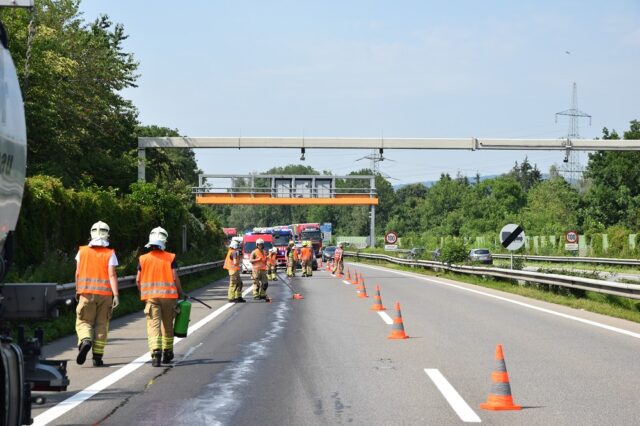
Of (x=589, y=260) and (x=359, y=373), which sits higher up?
(x=589, y=260)

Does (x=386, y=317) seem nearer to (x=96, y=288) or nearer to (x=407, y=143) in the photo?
(x=96, y=288)

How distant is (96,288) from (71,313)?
6.60 meters

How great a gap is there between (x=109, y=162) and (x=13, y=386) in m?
40.4

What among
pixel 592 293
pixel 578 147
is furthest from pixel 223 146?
pixel 592 293

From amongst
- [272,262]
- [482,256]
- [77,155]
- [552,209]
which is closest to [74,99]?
[77,155]

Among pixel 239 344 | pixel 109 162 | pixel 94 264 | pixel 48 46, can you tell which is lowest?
pixel 239 344

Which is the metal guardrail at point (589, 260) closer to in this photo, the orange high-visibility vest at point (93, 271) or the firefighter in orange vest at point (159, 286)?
the firefighter in orange vest at point (159, 286)

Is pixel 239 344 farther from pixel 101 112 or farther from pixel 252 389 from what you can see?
pixel 101 112

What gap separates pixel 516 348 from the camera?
46.9 ft

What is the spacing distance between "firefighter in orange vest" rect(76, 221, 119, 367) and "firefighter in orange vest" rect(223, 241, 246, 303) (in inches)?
506

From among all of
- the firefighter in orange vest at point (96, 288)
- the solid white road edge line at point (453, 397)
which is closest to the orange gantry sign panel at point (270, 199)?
the firefighter in orange vest at point (96, 288)

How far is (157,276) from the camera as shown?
12.7 meters

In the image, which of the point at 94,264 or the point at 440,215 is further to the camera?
the point at 440,215

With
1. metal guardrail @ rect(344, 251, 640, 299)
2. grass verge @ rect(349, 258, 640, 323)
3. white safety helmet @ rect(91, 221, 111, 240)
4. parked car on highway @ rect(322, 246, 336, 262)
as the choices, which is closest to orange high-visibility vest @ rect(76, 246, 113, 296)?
white safety helmet @ rect(91, 221, 111, 240)
